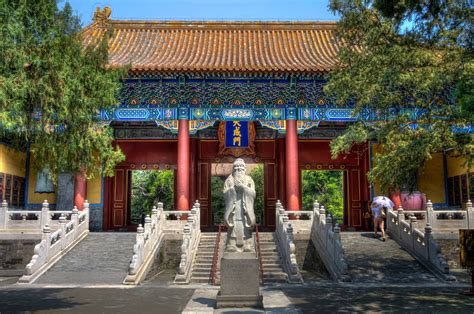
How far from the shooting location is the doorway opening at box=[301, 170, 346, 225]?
31891mm

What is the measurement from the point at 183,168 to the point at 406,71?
7.60 metres

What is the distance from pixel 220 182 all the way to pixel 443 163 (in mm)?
16932

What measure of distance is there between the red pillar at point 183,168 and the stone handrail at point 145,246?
1.34 metres

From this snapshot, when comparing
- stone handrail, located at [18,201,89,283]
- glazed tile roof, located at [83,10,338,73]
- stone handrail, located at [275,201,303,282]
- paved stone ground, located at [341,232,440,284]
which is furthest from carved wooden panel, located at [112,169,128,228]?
paved stone ground, located at [341,232,440,284]

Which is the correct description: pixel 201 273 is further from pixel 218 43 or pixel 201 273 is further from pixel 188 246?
pixel 218 43

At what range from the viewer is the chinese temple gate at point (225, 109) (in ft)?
46.6

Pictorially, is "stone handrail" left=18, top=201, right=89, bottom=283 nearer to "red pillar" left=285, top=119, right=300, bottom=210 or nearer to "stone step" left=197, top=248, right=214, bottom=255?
"stone step" left=197, top=248, right=214, bottom=255

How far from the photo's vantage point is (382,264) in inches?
435

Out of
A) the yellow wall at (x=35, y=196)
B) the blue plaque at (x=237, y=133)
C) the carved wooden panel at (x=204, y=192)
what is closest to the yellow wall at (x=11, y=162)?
the yellow wall at (x=35, y=196)

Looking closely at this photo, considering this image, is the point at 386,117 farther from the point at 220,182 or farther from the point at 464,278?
the point at 220,182

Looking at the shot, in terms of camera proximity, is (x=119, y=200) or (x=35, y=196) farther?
(x=119, y=200)

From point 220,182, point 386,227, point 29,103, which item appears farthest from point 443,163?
point 220,182

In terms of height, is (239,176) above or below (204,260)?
above

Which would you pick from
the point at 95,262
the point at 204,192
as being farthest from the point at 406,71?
the point at 204,192
